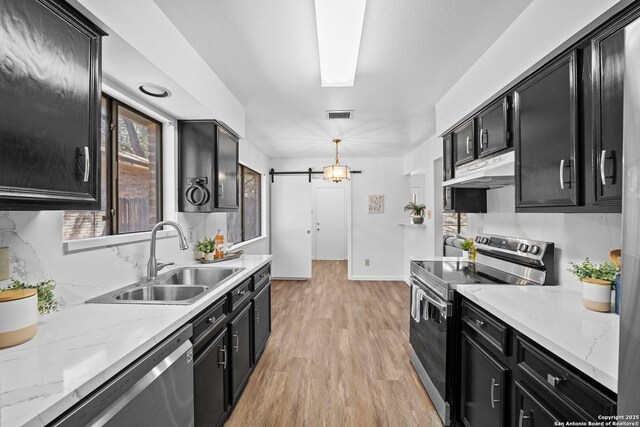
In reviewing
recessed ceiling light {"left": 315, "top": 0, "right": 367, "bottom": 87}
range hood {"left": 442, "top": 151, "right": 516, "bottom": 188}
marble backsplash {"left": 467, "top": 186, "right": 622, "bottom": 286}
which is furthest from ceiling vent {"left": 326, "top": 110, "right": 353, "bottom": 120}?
marble backsplash {"left": 467, "top": 186, "right": 622, "bottom": 286}

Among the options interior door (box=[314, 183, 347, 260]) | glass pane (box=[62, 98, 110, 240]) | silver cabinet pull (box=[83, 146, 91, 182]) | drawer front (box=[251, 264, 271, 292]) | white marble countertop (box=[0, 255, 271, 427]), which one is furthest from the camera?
interior door (box=[314, 183, 347, 260])

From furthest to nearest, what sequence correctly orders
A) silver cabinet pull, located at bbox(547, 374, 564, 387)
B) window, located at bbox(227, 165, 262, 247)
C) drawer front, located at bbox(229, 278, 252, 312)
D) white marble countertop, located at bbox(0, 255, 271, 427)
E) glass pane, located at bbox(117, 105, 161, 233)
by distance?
1. window, located at bbox(227, 165, 262, 247)
2. glass pane, located at bbox(117, 105, 161, 233)
3. drawer front, located at bbox(229, 278, 252, 312)
4. silver cabinet pull, located at bbox(547, 374, 564, 387)
5. white marble countertop, located at bbox(0, 255, 271, 427)

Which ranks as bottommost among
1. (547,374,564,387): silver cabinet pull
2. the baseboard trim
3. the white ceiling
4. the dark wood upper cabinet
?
the baseboard trim

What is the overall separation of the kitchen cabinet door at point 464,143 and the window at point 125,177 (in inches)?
96.0

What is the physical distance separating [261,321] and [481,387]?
6.06ft

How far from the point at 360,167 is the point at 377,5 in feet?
14.2

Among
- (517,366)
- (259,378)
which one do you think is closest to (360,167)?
(259,378)

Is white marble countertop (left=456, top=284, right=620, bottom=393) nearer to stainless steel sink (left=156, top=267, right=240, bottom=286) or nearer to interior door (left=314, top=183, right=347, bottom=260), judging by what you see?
stainless steel sink (left=156, top=267, right=240, bottom=286)

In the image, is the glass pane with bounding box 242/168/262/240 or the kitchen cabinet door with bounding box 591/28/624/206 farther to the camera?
the glass pane with bounding box 242/168/262/240

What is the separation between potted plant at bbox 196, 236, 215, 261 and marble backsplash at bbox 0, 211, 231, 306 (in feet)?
2.01

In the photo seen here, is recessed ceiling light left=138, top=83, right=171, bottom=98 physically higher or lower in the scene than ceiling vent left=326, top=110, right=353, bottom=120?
lower

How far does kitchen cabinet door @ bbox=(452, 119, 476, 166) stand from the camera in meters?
2.25

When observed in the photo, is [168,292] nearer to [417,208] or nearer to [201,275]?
[201,275]

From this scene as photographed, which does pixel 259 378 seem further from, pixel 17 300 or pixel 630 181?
pixel 630 181
